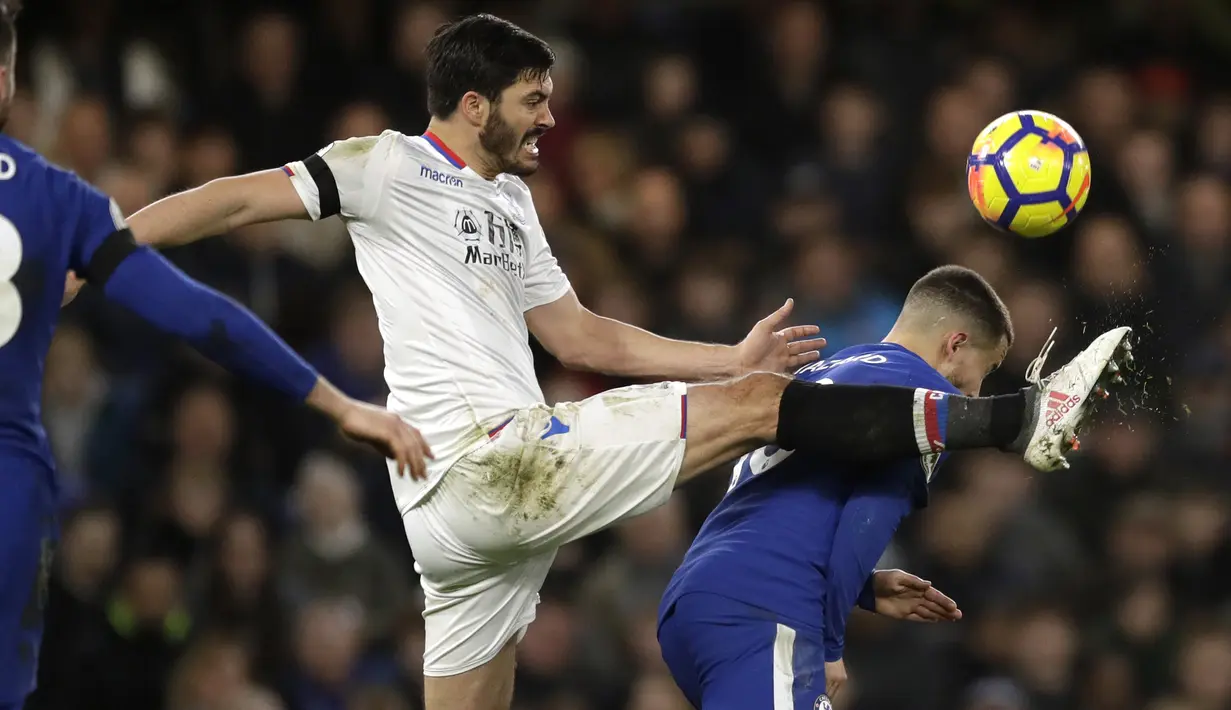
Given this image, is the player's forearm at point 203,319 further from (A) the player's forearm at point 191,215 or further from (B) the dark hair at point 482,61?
(B) the dark hair at point 482,61

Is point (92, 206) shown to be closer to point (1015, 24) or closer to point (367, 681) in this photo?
point (367, 681)

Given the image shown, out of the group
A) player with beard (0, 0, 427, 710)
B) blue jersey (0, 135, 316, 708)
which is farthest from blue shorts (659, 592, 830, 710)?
blue jersey (0, 135, 316, 708)

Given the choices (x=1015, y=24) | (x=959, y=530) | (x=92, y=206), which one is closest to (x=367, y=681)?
(x=959, y=530)

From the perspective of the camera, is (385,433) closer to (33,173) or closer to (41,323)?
(41,323)

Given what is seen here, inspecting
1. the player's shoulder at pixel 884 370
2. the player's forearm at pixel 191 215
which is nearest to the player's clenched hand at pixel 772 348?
the player's shoulder at pixel 884 370

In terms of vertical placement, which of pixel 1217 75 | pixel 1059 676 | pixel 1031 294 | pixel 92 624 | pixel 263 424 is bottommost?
pixel 1059 676

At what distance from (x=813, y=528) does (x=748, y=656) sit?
0.41 meters

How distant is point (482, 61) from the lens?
5.22m

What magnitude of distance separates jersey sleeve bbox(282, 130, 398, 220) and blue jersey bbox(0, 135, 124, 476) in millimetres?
1186

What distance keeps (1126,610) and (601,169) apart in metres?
3.47

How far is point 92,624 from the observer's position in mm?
7059

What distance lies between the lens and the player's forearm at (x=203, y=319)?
3791 millimetres

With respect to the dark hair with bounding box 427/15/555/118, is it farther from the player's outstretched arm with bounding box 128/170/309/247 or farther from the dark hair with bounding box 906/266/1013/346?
the dark hair with bounding box 906/266/1013/346

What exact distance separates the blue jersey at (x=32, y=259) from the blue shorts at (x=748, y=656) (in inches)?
72.3
